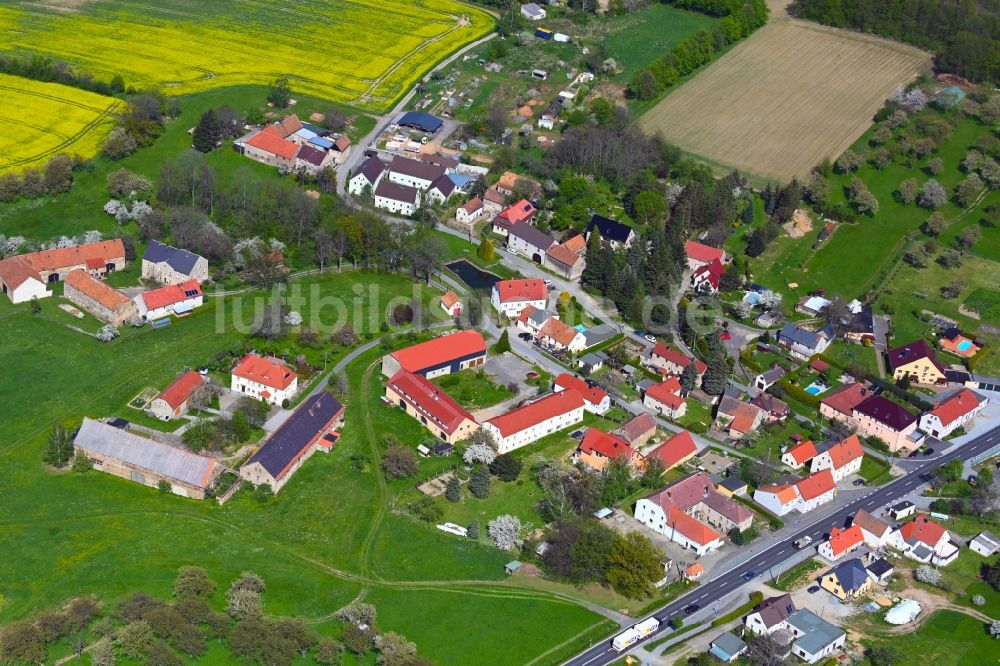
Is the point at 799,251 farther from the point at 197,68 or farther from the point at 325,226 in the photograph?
the point at 197,68

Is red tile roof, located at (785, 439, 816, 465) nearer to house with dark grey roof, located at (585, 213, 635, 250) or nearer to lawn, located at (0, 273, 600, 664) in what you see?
lawn, located at (0, 273, 600, 664)

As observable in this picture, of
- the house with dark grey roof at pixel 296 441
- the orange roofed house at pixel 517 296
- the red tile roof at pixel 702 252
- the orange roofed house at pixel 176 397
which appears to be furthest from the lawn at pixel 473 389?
the red tile roof at pixel 702 252

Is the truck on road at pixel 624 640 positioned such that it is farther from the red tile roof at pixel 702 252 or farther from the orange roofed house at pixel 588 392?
the red tile roof at pixel 702 252

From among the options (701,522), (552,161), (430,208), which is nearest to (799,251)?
(552,161)

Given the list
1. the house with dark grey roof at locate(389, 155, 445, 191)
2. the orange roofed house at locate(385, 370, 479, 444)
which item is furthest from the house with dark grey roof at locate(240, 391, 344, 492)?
the house with dark grey roof at locate(389, 155, 445, 191)

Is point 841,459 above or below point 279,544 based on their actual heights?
below

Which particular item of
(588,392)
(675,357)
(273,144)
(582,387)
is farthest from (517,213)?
(588,392)

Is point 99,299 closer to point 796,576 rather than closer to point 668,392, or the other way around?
point 668,392
